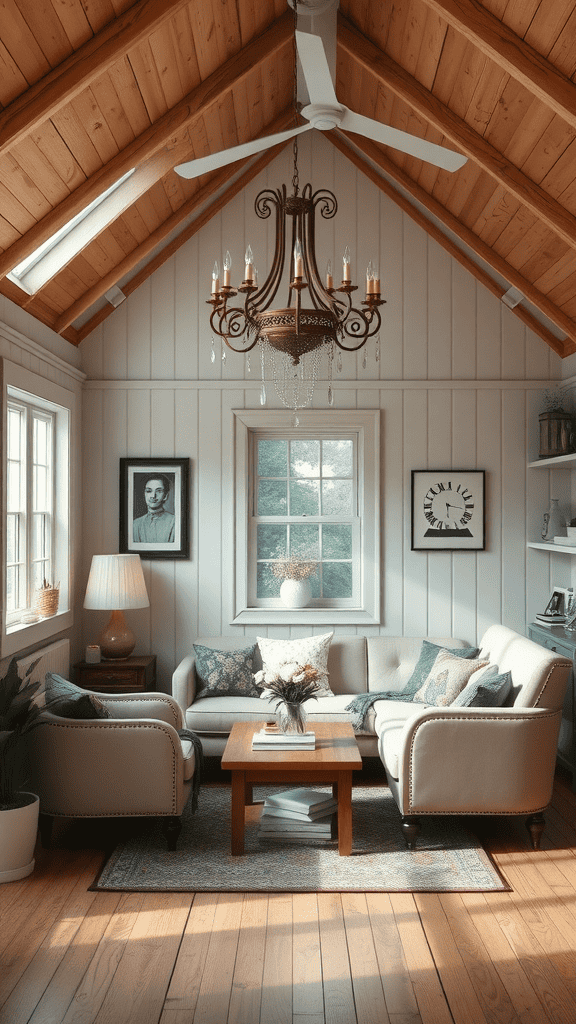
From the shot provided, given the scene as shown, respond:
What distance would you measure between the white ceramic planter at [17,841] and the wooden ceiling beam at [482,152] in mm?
3774

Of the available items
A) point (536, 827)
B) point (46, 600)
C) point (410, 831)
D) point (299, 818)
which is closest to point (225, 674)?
point (46, 600)

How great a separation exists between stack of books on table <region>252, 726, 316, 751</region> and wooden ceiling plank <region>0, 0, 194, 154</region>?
291 cm

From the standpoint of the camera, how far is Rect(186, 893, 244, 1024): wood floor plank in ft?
8.86

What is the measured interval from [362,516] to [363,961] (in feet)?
11.0

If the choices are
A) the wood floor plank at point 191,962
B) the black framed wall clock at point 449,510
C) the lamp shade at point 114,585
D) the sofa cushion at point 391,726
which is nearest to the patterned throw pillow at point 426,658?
the sofa cushion at point 391,726

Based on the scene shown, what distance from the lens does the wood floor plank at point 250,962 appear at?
8.89 feet

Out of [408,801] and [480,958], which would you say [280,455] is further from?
[480,958]

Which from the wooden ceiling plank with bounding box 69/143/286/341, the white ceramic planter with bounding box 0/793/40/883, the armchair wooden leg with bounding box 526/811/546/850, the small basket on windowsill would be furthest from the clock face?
the white ceramic planter with bounding box 0/793/40/883

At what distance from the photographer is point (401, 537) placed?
5941mm

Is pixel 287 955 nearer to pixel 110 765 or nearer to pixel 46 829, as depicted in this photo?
pixel 110 765

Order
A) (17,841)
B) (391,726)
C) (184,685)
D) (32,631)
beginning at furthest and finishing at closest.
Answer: (184,685) < (32,631) < (391,726) < (17,841)

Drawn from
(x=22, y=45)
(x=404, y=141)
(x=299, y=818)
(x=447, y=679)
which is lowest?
(x=299, y=818)

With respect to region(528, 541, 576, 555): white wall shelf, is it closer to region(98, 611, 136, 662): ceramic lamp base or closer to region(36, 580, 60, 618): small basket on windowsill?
region(98, 611, 136, 662): ceramic lamp base

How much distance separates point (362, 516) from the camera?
597 centimetres
